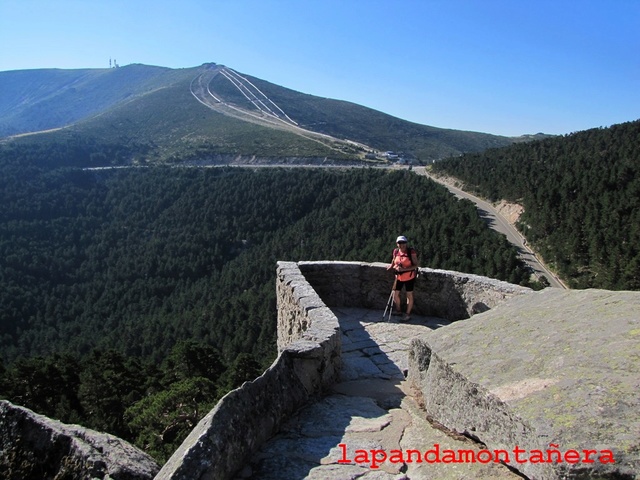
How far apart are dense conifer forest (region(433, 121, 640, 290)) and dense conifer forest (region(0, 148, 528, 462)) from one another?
312cm

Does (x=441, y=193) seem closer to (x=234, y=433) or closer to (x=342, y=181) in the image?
(x=342, y=181)

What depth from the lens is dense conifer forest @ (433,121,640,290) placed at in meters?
23.9

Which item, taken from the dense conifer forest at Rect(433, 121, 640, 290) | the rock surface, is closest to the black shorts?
the rock surface

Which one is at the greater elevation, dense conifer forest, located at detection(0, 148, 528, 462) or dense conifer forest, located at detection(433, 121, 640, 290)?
dense conifer forest, located at detection(433, 121, 640, 290)

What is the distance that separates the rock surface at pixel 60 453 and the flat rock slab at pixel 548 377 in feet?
7.59

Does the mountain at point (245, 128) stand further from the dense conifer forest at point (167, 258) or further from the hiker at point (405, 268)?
the hiker at point (405, 268)

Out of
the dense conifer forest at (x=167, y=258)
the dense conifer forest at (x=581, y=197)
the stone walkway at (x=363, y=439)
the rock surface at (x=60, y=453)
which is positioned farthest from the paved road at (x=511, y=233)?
the rock surface at (x=60, y=453)

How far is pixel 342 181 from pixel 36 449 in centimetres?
5262

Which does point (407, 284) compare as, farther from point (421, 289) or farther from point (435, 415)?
point (435, 415)

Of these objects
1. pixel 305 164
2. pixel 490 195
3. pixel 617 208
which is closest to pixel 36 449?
pixel 617 208

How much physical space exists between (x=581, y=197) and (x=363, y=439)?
3143 centimetres

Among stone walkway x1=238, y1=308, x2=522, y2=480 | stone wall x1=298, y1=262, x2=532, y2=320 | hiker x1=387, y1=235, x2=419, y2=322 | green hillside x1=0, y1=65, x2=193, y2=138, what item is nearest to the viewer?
stone walkway x1=238, y1=308, x2=522, y2=480

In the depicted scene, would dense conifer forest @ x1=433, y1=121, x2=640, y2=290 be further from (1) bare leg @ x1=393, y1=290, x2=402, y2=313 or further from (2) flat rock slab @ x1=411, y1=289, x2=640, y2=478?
(2) flat rock slab @ x1=411, y1=289, x2=640, y2=478

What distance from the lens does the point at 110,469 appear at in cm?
332
